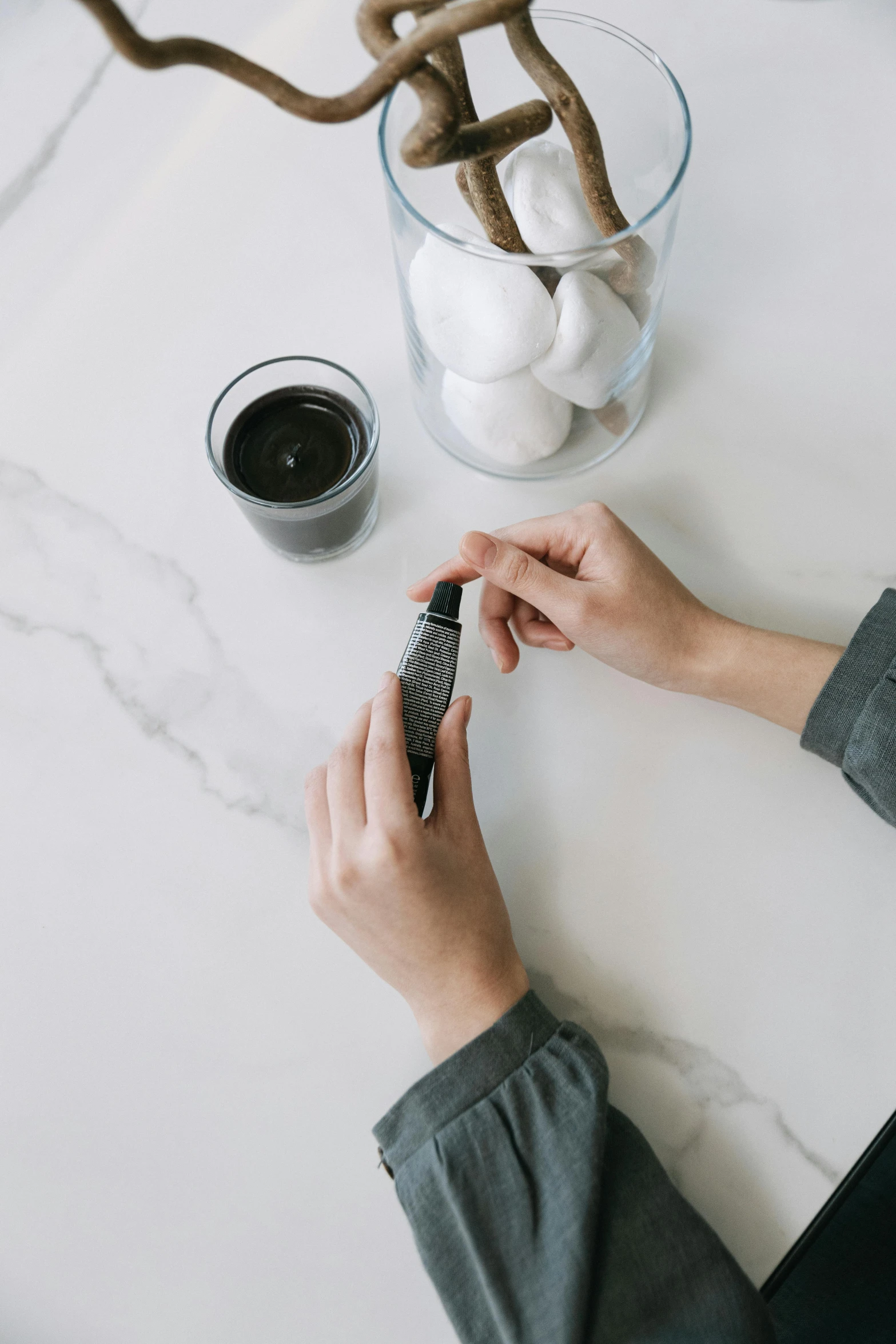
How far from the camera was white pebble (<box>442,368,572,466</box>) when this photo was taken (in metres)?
0.68

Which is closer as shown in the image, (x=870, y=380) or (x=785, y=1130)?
(x=785, y=1130)

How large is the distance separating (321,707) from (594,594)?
23 cm

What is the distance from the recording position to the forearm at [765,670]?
682 mm

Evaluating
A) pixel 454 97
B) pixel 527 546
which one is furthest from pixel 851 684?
pixel 454 97

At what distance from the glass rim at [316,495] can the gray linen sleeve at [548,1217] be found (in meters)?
0.38

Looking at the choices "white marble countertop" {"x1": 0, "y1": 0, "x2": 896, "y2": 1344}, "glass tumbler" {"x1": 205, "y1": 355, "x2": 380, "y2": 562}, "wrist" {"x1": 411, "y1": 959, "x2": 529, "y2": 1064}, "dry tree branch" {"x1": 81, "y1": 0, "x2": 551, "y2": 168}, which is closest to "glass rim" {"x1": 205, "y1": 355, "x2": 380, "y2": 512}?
"glass tumbler" {"x1": 205, "y1": 355, "x2": 380, "y2": 562}

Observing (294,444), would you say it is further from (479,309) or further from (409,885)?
(409,885)

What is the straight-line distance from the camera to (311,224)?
84 cm

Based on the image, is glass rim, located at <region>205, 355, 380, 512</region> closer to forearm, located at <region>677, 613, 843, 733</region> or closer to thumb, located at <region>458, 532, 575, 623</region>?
thumb, located at <region>458, 532, 575, 623</region>

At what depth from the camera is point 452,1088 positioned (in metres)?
0.60

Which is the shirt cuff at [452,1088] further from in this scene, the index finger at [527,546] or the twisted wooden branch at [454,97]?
the twisted wooden branch at [454,97]

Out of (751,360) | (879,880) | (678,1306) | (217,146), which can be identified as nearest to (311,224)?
(217,146)

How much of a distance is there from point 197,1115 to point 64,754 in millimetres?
289

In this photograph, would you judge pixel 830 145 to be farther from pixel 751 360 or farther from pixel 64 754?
pixel 64 754
